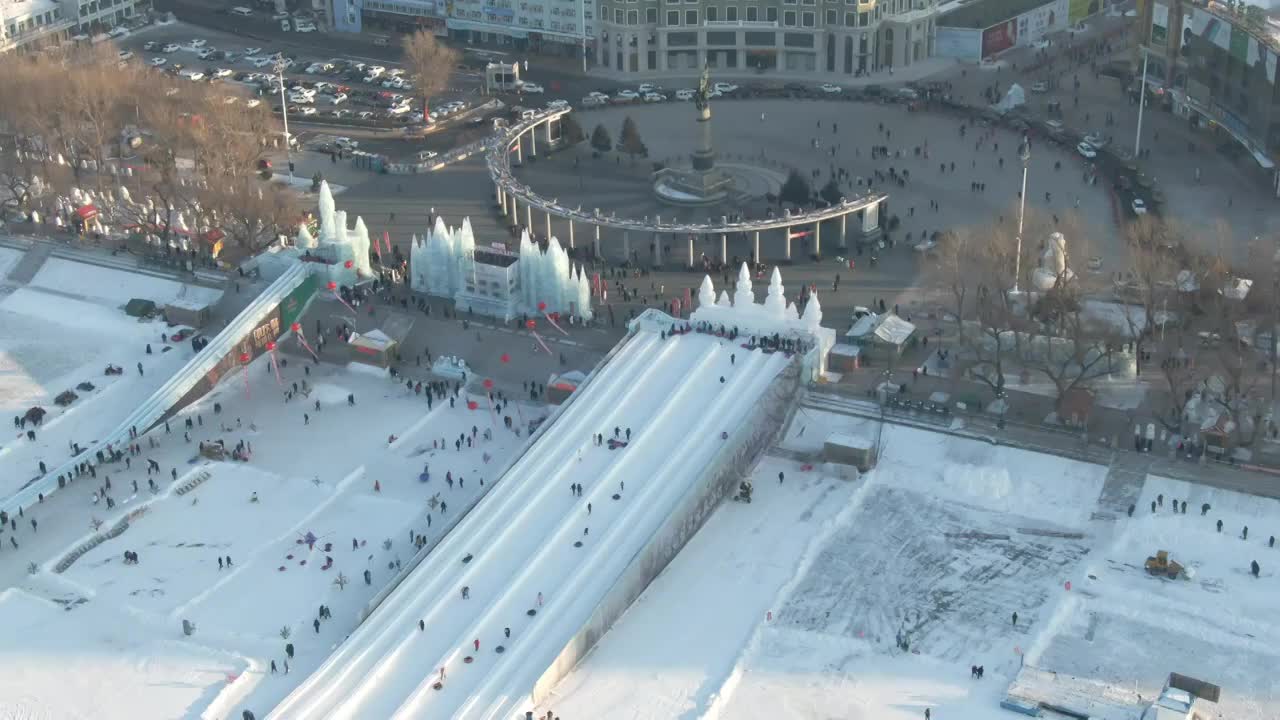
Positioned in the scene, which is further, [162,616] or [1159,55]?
[1159,55]

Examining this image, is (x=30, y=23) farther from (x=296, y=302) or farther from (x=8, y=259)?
(x=296, y=302)

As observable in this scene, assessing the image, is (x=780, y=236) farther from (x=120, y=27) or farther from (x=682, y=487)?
(x=120, y=27)

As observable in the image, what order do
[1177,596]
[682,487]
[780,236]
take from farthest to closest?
[780,236] → [682,487] → [1177,596]

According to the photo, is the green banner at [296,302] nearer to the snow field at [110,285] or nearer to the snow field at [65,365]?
the snow field at [65,365]

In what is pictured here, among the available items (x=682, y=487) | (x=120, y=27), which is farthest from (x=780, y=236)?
(x=120, y=27)

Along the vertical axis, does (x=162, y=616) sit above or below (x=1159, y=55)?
below

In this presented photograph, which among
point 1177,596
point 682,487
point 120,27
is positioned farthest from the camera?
point 120,27
